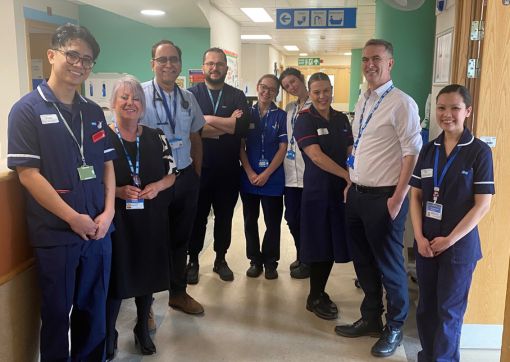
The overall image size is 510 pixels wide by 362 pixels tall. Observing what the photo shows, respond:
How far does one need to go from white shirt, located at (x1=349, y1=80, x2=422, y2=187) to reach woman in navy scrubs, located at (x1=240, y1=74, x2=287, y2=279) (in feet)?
3.05

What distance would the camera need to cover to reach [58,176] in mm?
1729

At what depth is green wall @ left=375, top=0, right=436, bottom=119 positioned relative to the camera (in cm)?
407

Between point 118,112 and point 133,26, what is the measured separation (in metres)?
5.33

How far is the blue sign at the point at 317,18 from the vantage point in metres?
5.43

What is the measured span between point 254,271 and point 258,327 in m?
0.78

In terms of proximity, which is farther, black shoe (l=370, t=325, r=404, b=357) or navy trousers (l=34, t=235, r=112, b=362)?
black shoe (l=370, t=325, r=404, b=357)

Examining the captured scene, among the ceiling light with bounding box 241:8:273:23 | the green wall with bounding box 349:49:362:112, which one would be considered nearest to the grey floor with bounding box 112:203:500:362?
the ceiling light with bounding box 241:8:273:23

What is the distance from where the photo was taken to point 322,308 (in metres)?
2.86

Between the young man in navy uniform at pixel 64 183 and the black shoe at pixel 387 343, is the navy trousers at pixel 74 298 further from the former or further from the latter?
the black shoe at pixel 387 343

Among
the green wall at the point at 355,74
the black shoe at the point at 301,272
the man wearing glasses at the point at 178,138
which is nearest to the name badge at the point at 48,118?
the man wearing glasses at the point at 178,138

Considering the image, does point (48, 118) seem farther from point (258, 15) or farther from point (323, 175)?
point (258, 15)

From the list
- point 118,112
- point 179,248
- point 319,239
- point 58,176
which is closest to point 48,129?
point 58,176

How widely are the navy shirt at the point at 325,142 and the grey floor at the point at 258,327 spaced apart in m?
0.79

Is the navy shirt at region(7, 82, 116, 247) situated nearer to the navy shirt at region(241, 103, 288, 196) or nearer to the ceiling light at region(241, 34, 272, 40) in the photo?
the navy shirt at region(241, 103, 288, 196)
